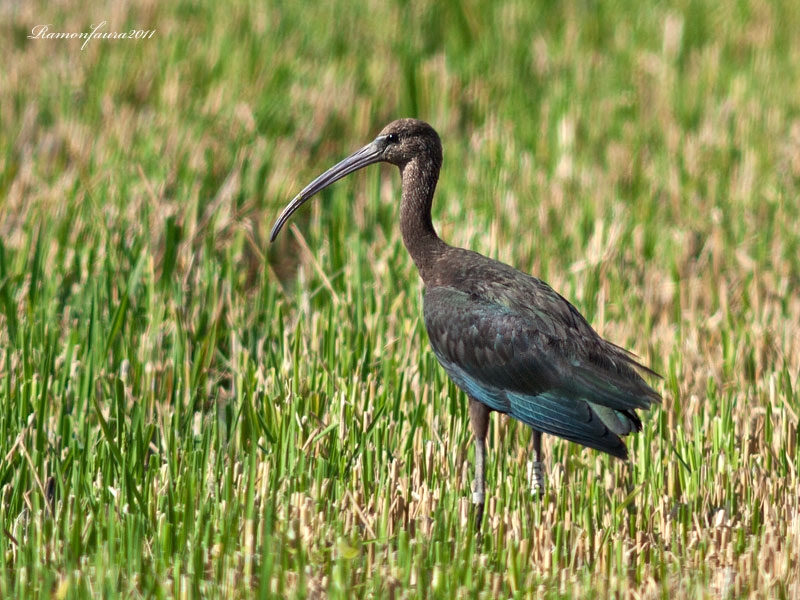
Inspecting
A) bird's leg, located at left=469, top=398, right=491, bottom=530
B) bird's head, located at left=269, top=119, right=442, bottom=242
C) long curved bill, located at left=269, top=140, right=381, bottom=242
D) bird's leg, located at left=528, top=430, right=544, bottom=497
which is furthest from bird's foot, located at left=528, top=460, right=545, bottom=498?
long curved bill, located at left=269, top=140, right=381, bottom=242

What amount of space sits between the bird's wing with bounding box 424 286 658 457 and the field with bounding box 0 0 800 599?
278 millimetres

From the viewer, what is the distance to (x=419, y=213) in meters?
4.45

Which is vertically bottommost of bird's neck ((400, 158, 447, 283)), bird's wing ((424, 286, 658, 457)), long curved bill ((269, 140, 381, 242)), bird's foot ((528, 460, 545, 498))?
bird's foot ((528, 460, 545, 498))

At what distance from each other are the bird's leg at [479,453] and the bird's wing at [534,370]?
6cm

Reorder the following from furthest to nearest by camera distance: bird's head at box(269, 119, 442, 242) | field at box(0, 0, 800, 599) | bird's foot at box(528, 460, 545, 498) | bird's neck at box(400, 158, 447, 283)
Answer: bird's head at box(269, 119, 442, 242) < bird's neck at box(400, 158, 447, 283) < bird's foot at box(528, 460, 545, 498) < field at box(0, 0, 800, 599)

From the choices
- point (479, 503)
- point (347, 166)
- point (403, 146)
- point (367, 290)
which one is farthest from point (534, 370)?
point (367, 290)

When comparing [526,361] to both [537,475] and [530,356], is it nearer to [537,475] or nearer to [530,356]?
[530,356]

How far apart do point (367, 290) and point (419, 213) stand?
141 centimetres

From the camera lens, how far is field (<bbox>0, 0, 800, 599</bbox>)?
11.7 ft

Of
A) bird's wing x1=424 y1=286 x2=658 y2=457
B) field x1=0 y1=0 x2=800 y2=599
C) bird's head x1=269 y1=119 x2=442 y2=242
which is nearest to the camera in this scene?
field x1=0 y1=0 x2=800 y2=599

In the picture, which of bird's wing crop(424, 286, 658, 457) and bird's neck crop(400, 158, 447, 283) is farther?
bird's neck crop(400, 158, 447, 283)

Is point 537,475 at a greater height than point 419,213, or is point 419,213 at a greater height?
point 419,213

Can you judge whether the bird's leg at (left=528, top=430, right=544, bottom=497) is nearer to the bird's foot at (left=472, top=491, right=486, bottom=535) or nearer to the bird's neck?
the bird's foot at (left=472, top=491, right=486, bottom=535)

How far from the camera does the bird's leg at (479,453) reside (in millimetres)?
4004
